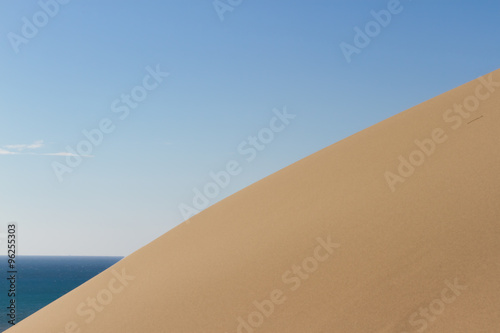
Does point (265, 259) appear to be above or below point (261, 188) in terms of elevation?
Result: below

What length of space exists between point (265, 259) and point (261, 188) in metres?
3.86

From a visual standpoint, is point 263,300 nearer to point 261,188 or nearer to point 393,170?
point 393,170

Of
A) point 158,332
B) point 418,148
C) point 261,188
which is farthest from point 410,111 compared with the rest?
point 158,332

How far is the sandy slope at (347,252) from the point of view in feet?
21.7

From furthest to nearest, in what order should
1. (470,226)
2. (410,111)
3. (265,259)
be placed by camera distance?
(410,111) < (265,259) < (470,226)

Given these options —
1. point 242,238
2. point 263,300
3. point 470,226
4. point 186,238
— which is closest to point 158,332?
point 263,300

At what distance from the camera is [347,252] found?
7945 mm

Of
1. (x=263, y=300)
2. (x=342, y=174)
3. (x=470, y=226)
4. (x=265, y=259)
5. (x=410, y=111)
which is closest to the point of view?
(x=470, y=226)

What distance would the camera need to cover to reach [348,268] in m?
7.58

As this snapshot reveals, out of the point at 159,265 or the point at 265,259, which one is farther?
the point at 159,265

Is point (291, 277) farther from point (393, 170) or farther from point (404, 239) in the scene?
point (393, 170)

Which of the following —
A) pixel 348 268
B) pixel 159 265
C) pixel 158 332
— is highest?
pixel 159 265

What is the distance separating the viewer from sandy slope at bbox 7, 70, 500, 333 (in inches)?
260

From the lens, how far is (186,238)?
11680mm
